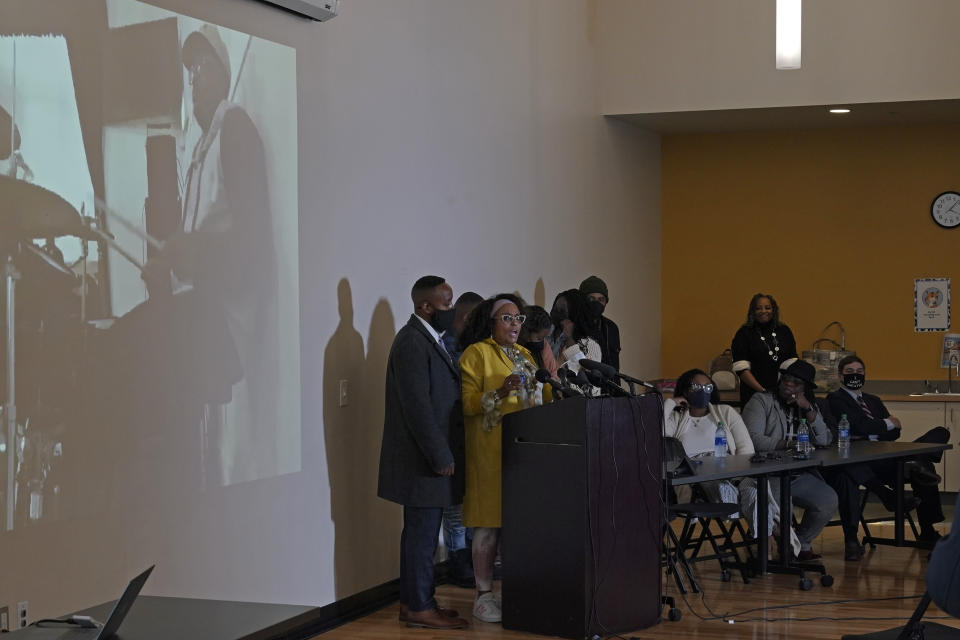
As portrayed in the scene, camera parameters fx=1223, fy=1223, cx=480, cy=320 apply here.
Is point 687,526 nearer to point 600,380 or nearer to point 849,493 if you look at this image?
point 849,493

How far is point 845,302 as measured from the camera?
10.4 meters


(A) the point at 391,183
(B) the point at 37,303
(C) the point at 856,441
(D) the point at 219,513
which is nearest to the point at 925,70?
(C) the point at 856,441

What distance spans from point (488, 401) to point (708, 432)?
1.98m

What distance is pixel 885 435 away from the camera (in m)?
7.91

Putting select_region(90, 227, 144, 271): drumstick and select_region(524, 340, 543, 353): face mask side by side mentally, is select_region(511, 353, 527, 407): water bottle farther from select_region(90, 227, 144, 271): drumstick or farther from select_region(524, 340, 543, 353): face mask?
select_region(90, 227, 144, 271): drumstick

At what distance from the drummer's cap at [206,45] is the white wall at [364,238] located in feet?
0.28

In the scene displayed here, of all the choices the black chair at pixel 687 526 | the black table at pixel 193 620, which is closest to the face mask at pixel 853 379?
the black chair at pixel 687 526

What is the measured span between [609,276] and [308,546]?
4685mm

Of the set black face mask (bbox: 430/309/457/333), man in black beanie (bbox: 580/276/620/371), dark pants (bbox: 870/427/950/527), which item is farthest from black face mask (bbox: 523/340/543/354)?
dark pants (bbox: 870/427/950/527)

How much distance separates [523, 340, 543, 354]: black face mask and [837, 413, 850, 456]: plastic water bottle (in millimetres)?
1842

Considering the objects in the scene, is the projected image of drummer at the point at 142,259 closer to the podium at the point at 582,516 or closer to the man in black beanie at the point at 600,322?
the podium at the point at 582,516

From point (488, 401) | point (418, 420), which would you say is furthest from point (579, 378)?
point (418, 420)

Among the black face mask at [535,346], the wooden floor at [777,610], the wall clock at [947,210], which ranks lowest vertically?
the wooden floor at [777,610]

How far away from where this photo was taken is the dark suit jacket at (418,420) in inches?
212
